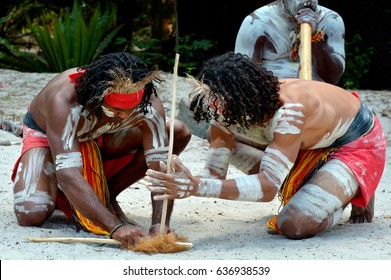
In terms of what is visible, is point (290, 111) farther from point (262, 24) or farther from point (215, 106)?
point (262, 24)

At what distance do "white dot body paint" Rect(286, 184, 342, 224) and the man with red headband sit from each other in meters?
0.64

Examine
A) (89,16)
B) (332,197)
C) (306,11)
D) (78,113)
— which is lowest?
(89,16)

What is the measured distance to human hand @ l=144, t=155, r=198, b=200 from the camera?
11.0 feet

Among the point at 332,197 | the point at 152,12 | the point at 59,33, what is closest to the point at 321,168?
the point at 332,197

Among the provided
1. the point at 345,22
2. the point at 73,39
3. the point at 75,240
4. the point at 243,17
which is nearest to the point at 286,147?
the point at 75,240

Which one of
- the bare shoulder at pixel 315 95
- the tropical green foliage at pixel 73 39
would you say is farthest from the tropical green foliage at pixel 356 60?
the bare shoulder at pixel 315 95

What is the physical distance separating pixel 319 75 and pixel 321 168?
1.14 metres

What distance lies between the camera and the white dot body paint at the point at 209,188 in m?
3.40

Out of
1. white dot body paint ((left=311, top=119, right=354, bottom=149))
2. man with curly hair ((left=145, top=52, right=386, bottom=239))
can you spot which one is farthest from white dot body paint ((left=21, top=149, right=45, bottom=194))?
white dot body paint ((left=311, top=119, right=354, bottom=149))

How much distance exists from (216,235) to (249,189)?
0.62 m

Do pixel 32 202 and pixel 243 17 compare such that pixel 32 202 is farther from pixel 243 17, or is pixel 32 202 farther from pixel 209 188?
pixel 243 17

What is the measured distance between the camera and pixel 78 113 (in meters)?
3.77

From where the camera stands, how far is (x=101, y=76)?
3.64 metres

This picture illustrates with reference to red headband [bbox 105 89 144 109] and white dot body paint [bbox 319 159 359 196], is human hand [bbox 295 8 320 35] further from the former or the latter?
red headband [bbox 105 89 144 109]
